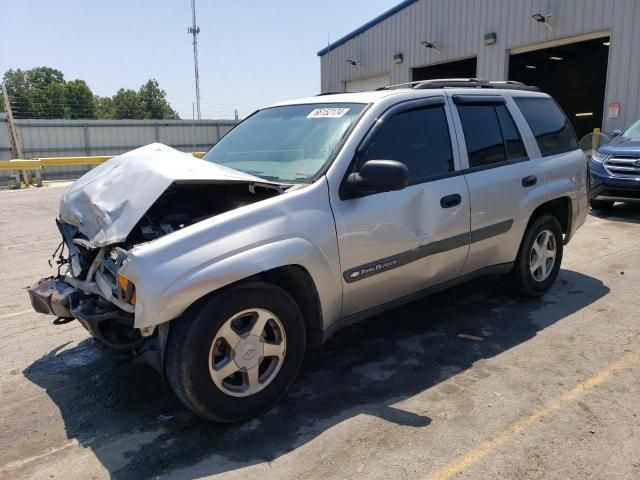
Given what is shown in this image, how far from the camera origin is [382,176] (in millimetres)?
3141

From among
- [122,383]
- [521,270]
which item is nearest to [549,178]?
[521,270]

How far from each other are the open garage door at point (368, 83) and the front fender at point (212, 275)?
65.6ft

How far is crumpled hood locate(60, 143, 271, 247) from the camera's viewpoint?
300cm

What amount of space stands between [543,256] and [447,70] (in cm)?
1915

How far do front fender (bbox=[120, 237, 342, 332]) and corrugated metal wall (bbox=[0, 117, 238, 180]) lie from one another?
2049 centimetres

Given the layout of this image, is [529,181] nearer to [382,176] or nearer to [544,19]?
[382,176]

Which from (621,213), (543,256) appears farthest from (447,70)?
(543,256)

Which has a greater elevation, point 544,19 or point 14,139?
point 544,19

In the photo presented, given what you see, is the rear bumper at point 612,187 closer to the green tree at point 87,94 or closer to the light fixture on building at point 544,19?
the light fixture on building at point 544,19

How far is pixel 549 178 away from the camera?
186 inches

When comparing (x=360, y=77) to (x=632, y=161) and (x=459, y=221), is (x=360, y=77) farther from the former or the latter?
(x=459, y=221)

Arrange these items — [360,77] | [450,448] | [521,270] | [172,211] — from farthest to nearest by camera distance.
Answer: [360,77], [521,270], [172,211], [450,448]

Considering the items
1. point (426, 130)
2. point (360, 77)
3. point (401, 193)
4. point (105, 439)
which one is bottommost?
point (105, 439)

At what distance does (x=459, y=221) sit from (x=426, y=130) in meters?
0.70
